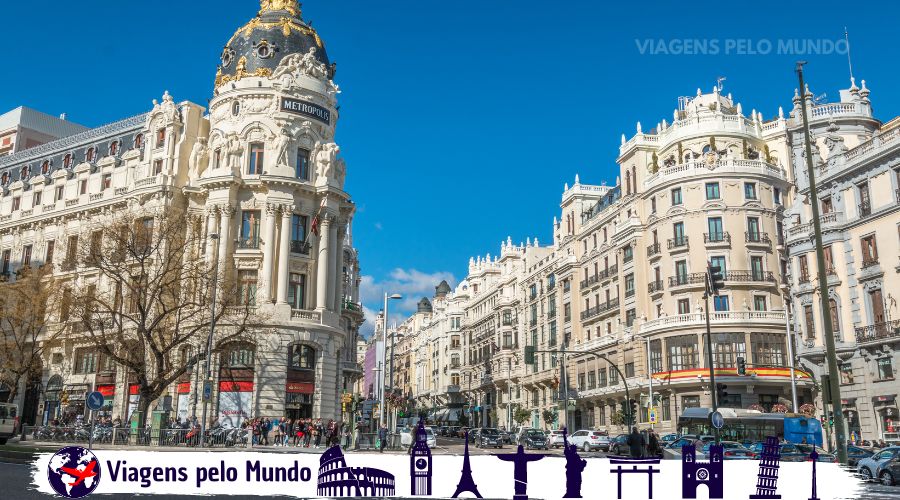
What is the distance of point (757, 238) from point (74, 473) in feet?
174

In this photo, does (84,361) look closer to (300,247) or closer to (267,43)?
(300,247)

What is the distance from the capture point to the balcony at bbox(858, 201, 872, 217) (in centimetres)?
3994

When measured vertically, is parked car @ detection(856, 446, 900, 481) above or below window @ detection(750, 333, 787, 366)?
below

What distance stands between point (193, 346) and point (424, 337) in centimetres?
8870

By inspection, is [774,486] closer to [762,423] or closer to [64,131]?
[762,423]

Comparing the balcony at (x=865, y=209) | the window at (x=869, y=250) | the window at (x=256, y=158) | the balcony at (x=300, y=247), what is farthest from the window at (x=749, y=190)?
the window at (x=256, y=158)

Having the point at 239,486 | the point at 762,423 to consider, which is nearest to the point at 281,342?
the point at 762,423

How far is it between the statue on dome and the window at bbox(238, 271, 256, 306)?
8.79m

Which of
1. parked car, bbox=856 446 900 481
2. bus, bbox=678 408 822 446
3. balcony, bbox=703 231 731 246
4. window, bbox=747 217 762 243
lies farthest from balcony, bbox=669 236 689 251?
parked car, bbox=856 446 900 481

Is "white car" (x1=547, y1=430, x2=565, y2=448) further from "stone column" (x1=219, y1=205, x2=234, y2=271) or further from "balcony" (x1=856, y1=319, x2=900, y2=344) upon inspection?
"stone column" (x1=219, y1=205, x2=234, y2=271)

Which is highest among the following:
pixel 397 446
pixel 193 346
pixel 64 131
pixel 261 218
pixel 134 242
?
pixel 64 131

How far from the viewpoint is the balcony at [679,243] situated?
190ft

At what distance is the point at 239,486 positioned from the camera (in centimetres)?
1512

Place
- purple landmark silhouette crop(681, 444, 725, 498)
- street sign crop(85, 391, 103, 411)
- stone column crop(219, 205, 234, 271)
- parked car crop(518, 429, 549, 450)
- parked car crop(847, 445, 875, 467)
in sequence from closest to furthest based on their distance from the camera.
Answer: purple landmark silhouette crop(681, 444, 725, 498) → street sign crop(85, 391, 103, 411) → parked car crop(847, 445, 875, 467) → parked car crop(518, 429, 549, 450) → stone column crop(219, 205, 234, 271)
